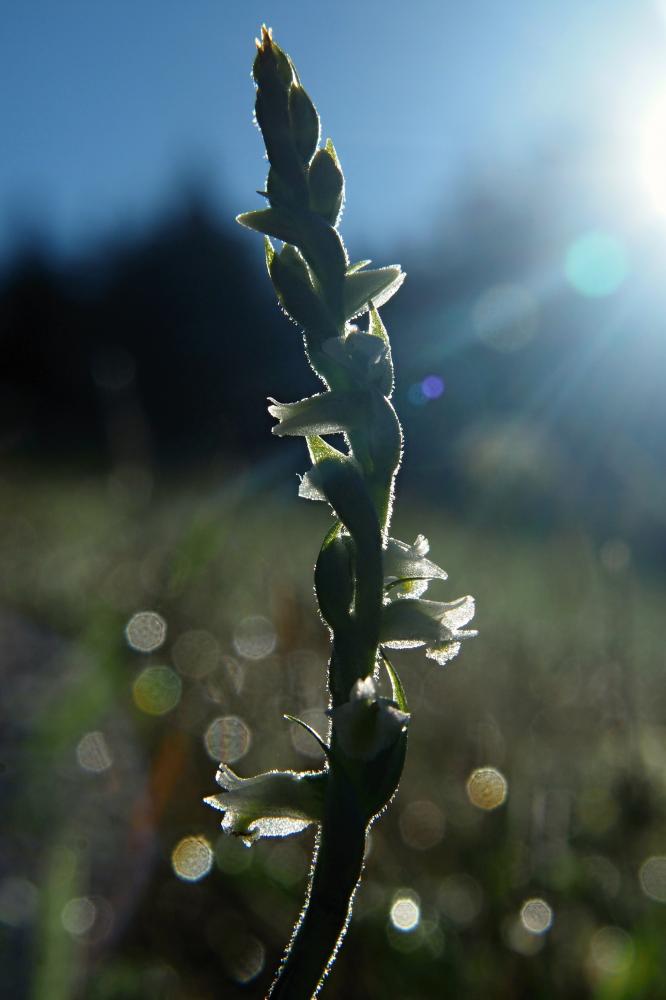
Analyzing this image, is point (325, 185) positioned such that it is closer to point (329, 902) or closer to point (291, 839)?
point (329, 902)

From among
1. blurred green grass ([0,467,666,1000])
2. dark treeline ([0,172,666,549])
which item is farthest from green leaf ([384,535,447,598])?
dark treeline ([0,172,666,549])

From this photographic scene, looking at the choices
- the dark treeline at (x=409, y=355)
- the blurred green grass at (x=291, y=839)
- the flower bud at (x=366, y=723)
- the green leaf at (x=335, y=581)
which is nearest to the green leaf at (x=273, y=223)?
the green leaf at (x=335, y=581)

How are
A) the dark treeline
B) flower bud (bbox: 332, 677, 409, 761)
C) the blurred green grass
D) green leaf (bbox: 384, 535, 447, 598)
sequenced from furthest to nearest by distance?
1. the dark treeline
2. the blurred green grass
3. green leaf (bbox: 384, 535, 447, 598)
4. flower bud (bbox: 332, 677, 409, 761)

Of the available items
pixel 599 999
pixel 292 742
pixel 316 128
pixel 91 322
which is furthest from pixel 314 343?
pixel 91 322

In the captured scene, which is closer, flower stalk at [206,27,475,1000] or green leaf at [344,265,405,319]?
flower stalk at [206,27,475,1000]

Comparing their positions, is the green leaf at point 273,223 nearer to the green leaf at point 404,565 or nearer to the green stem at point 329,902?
the green leaf at point 404,565

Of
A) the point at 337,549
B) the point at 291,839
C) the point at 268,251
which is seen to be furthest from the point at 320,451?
the point at 291,839

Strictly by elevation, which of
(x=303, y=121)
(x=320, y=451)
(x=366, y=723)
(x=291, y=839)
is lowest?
(x=291, y=839)

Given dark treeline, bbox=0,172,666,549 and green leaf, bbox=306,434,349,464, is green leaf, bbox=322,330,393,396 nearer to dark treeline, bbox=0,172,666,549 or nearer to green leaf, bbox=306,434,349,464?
green leaf, bbox=306,434,349,464
